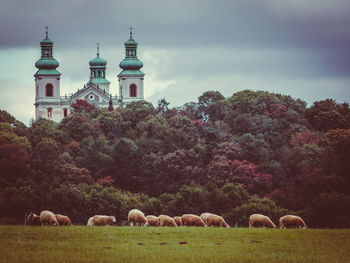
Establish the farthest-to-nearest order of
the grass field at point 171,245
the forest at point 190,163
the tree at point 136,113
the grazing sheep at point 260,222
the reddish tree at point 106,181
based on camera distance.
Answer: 1. the tree at point 136,113
2. the reddish tree at point 106,181
3. the forest at point 190,163
4. the grazing sheep at point 260,222
5. the grass field at point 171,245

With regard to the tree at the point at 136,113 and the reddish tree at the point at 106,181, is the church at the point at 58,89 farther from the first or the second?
the reddish tree at the point at 106,181

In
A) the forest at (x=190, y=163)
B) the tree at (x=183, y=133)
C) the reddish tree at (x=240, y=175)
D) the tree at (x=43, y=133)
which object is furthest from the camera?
the tree at (x=43, y=133)

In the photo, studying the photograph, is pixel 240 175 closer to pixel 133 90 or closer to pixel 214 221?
pixel 214 221

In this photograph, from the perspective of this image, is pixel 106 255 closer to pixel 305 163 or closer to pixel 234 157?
pixel 305 163

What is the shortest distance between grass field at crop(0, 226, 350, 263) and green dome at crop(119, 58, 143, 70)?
154 meters

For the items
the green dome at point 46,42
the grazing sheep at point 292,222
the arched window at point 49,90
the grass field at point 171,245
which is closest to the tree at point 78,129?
the grazing sheep at point 292,222

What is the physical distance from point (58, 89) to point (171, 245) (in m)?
155

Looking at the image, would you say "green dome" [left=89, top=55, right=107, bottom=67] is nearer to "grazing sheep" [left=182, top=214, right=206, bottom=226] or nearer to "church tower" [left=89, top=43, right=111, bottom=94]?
"church tower" [left=89, top=43, right=111, bottom=94]

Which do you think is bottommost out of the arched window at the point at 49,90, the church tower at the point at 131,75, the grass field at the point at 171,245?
the grass field at the point at 171,245

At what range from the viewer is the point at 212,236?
1220 inches

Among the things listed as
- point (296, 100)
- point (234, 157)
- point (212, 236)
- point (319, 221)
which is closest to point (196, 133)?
point (234, 157)

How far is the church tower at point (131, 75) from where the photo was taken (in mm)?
186125

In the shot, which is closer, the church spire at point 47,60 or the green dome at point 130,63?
the church spire at point 47,60

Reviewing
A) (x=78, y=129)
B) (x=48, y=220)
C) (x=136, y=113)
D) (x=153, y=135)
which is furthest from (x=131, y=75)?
(x=48, y=220)
